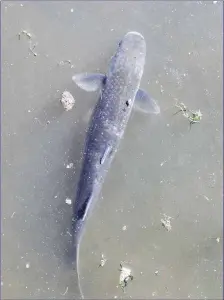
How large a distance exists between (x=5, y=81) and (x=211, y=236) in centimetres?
299

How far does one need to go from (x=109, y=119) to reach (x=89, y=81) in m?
0.50

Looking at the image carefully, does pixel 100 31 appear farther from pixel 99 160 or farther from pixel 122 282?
pixel 122 282

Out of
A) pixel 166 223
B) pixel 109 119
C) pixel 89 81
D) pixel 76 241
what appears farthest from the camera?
pixel 166 223

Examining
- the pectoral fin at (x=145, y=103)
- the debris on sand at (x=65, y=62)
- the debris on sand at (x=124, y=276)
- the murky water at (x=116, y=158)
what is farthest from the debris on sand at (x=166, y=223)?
the debris on sand at (x=65, y=62)

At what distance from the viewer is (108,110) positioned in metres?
4.99

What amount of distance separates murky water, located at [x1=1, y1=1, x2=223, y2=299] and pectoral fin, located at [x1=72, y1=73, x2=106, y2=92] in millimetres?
106

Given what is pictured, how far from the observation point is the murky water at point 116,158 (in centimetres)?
524

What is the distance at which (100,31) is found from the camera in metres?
5.29

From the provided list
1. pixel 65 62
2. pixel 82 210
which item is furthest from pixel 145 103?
pixel 82 210

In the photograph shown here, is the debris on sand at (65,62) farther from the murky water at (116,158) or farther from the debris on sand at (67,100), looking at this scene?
the debris on sand at (67,100)

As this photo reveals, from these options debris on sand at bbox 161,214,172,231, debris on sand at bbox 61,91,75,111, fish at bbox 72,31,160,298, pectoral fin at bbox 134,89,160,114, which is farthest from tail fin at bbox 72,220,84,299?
pectoral fin at bbox 134,89,160,114

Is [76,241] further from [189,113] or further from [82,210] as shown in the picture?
[189,113]

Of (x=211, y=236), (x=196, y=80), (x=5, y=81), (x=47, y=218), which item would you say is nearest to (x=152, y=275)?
(x=211, y=236)

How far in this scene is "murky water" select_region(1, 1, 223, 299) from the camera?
17.2ft
